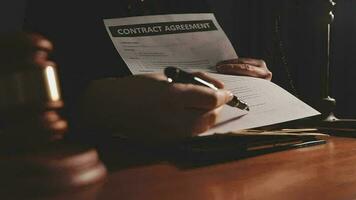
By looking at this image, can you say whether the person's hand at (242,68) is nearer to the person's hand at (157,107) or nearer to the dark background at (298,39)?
the person's hand at (157,107)

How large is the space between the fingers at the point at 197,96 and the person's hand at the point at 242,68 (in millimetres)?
198

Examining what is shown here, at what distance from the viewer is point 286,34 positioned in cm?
185

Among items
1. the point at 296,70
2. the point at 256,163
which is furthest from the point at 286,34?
the point at 256,163

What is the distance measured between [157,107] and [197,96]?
7 centimetres

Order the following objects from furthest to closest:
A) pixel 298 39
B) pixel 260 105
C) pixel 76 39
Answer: pixel 298 39 < pixel 76 39 < pixel 260 105

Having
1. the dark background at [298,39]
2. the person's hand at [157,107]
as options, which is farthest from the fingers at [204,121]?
the dark background at [298,39]

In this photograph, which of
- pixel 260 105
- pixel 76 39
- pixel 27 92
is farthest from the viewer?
pixel 76 39

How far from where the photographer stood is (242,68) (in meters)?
0.97

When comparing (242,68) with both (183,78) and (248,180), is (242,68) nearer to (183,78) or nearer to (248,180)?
(183,78)

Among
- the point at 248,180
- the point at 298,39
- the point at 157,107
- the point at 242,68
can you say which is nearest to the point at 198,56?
the point at 242,68

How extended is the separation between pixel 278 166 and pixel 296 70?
3.98 feet

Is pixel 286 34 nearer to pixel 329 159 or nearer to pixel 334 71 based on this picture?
pixel 334 71

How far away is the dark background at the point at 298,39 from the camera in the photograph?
5.61 feet

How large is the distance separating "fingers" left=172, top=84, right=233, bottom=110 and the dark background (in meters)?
1.09
